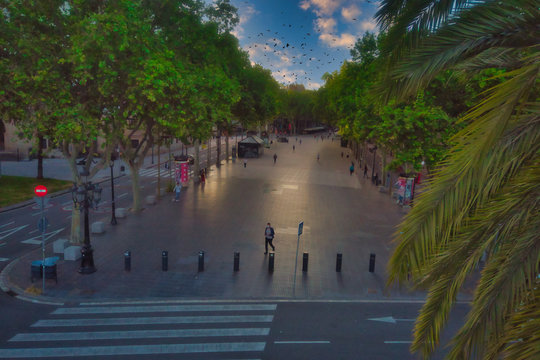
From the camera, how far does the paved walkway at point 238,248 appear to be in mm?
13898

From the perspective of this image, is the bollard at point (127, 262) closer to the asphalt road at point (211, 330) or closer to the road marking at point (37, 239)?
the asphalt road at point (211, 330)

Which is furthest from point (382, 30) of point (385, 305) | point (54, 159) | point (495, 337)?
point (54, 159)

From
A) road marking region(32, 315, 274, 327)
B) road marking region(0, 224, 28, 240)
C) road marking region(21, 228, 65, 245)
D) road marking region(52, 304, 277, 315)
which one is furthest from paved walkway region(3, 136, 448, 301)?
road marking region(0, 224, 28, 240)

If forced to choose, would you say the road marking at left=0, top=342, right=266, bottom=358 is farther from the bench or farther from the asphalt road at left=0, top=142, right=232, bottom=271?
the asphalt road at left=0, top=142, right=232, bottom=271

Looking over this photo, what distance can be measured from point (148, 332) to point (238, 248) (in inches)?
313

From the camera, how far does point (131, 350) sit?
381 inches

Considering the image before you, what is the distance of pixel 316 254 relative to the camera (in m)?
17.9

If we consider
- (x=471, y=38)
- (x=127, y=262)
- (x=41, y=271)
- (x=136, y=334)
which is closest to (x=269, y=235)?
(x=127, y=262)

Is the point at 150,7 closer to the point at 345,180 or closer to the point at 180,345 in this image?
the point at 180,345

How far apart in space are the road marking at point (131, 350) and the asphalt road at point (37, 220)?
7421mm

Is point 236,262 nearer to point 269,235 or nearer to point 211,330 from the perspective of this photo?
point 269,235

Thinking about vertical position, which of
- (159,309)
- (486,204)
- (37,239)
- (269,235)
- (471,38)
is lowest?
(159,309)

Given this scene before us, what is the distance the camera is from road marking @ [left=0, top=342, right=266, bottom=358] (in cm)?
942

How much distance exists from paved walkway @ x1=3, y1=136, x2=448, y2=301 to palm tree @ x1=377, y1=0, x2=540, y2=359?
3367mm
